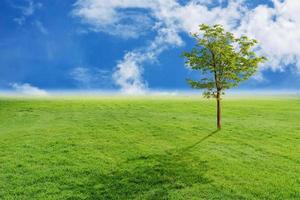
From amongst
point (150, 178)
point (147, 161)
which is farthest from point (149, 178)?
point (147, 161)

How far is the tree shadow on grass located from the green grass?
0.19 ft

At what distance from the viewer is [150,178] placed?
22906 millimetres

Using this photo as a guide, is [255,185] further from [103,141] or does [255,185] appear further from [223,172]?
[103,141]

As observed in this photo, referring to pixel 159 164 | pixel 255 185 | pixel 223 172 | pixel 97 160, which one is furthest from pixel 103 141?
pixel 255 185

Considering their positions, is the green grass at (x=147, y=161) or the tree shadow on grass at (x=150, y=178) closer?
the tree shadow on grass at (x=150, y=178)

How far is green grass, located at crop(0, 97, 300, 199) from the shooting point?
829 inches

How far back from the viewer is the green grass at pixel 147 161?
69.1 ft

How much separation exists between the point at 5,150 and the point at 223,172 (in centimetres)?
1859

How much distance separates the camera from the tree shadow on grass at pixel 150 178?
67.2ft

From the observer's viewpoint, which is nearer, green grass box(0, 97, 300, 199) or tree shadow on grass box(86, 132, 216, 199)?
tree shadow on grass box(86, 132, 216, 199)

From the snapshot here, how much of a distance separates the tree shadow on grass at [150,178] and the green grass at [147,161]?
0.19ft

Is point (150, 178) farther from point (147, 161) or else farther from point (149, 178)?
point (147, 161)

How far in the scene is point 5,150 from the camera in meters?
30.5

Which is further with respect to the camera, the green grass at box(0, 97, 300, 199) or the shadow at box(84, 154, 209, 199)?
the green grass at box(0, 97, 300, 199)
